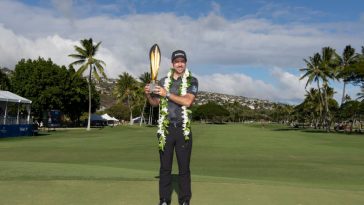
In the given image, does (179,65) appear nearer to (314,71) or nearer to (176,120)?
(176,120)

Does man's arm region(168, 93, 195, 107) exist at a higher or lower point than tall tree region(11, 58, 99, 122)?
lower

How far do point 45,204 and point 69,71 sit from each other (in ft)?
290

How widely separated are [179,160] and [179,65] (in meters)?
1.32

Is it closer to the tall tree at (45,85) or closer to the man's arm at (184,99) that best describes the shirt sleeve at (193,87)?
the man's arm at (184,99)

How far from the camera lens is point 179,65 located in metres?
6.38

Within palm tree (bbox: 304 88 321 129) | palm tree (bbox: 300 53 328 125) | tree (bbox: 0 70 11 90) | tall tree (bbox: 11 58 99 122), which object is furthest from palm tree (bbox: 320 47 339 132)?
tree (bbox: 0 70 11 90)

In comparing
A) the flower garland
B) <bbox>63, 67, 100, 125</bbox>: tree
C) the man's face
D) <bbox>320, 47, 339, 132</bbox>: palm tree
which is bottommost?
the flower garland

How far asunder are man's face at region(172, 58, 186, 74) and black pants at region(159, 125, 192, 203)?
78 centimetres

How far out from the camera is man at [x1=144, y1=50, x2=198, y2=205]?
20.5 ft

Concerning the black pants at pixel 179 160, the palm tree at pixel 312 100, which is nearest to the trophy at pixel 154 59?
the black pants at pixel 179 160

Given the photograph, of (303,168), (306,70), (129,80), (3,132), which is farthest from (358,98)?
(303,168)

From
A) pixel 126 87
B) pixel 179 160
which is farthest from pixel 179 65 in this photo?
pixel 126 87

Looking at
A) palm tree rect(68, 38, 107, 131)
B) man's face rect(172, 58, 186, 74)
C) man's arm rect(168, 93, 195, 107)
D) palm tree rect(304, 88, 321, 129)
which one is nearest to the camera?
man's arm rect(168, 93, 195, 107)

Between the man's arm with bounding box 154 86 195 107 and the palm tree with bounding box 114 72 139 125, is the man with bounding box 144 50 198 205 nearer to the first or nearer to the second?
the man's arm with bounding box 154 86 195 107
